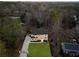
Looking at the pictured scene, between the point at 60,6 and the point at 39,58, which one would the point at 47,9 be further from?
the point at 39,58

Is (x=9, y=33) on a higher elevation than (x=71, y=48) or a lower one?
higher

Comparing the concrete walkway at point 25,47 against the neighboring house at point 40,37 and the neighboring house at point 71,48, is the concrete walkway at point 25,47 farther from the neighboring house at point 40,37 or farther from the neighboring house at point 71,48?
the neighboring house at point 71,48

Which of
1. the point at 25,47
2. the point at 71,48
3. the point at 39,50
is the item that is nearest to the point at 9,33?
the point at 25,47

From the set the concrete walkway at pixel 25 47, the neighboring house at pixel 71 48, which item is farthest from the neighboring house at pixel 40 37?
the neighboring house at pixel 71 48

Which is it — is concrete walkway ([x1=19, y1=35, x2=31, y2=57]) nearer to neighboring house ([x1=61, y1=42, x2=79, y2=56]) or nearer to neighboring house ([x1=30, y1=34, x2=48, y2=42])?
neighboring house ([x1=30, y1=34, x2=48, y2=42])

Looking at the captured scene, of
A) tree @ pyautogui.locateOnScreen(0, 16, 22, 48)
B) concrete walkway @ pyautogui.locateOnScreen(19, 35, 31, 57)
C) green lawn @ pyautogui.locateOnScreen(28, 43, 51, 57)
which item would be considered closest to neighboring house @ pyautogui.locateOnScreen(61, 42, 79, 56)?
green lawn @ pyautogui.locateOnScreen(28, 43, 51, 57)

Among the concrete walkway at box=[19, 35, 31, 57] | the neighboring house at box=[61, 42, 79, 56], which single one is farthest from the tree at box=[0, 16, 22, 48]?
the neighboring house at box=[61, 42, 79, 56]

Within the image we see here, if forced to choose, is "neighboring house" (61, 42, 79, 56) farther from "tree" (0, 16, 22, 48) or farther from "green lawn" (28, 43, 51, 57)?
"tree" (0, 16, 22, 48)

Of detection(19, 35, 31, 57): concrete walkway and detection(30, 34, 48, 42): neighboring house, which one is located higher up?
detection(30, 34, 48, 42): neighboring house

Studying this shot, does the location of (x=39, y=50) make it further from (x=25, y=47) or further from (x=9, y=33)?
(x=9, y=33)

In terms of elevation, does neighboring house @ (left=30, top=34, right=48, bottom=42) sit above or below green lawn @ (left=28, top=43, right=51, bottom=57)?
above
